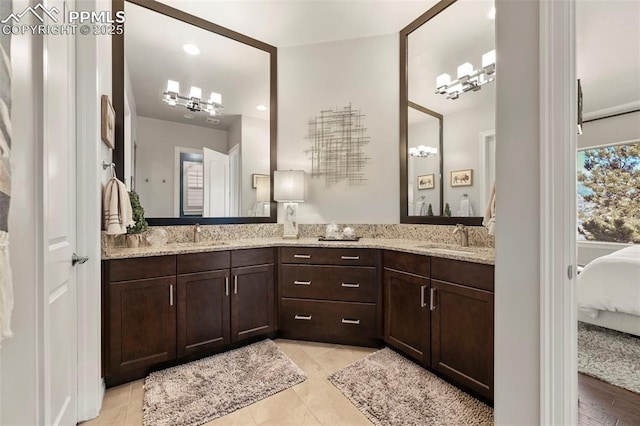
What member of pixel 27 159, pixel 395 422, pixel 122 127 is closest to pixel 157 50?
pixel 122 127

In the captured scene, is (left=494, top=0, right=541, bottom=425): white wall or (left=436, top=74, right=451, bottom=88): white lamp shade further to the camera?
(left=436, top=74, right=451, bottom=88): white lamp shade

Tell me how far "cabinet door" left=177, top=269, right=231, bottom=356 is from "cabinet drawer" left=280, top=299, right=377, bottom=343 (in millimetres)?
528

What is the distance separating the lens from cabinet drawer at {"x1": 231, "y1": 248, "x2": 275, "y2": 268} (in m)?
2.29

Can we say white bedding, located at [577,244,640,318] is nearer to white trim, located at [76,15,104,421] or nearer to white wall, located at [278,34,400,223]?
white wall, located at [278,34,400,223]

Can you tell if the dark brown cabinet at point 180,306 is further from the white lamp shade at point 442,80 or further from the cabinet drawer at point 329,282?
the white lamp shade at point 442,80

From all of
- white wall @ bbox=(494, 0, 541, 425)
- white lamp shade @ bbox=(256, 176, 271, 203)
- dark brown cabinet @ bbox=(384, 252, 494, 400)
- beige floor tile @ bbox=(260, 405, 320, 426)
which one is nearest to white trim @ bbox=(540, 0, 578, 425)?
white wall @ bbox=(494, 0, 541, 425)

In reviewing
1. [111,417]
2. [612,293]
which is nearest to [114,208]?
[111,417]

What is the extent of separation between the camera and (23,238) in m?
0.89

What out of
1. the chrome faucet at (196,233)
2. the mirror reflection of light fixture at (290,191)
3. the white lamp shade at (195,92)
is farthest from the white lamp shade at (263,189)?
the white lamp shade at (195,92)

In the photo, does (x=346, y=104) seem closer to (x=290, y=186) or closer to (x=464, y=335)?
(x=290, y=186)

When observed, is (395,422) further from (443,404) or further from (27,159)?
(27,159)

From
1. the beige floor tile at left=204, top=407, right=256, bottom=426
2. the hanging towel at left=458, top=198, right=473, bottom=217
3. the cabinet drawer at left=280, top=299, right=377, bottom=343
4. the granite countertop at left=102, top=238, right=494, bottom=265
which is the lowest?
the beige floor tile at left=204, top=407, right=256, bottom=426

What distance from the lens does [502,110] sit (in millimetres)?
1189

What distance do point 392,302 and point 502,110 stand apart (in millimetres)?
1584
